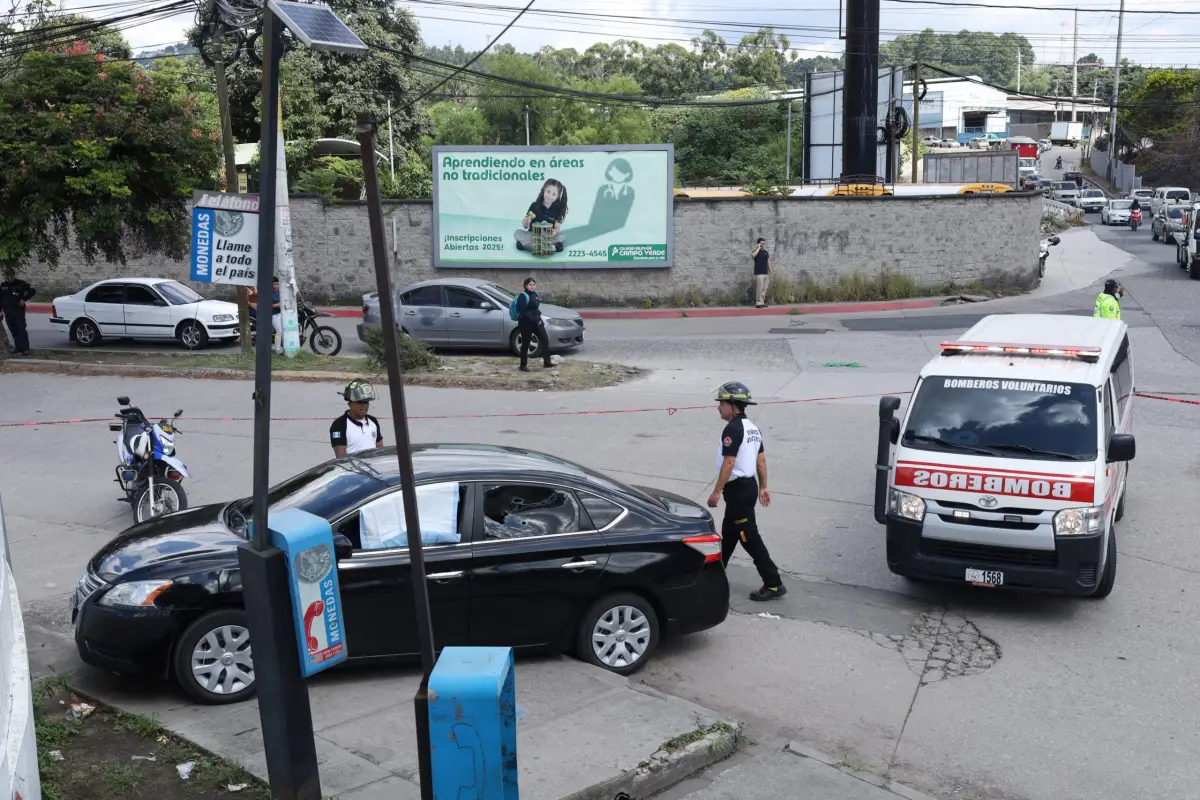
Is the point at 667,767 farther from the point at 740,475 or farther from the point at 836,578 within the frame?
the point at 836,578

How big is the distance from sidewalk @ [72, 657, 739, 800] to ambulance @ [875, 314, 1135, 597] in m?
3.08

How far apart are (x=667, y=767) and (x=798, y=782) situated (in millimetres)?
732

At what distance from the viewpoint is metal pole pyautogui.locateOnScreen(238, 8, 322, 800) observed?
5.11 m

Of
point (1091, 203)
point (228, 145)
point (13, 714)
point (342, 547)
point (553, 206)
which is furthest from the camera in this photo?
point (1091, 203)

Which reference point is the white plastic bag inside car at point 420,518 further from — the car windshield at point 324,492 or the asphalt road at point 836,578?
→ the asphalt road at point 836,578

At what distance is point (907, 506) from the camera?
30.1 feet

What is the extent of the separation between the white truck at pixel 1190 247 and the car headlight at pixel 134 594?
110ft

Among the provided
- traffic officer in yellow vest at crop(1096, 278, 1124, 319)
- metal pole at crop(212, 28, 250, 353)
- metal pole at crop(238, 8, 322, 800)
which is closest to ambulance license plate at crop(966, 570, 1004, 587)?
metal pole at crop(238, 8, 322, 800)

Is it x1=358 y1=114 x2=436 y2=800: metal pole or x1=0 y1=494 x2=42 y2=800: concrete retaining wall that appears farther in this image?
x1=358 y1=114 x2=436 y2=800: metal pole

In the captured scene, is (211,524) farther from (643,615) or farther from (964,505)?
(964,505)

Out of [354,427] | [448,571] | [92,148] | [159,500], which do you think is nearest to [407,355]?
[92,148]

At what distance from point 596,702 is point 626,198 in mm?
23316

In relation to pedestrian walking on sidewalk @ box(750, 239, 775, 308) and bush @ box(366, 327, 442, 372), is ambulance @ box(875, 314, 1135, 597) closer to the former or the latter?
bush @ box(366, 327, 442, 372)

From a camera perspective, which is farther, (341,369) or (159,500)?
(341,369)
